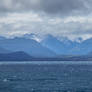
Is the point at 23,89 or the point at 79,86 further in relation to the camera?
the point at 79,86

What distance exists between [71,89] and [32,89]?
11.9 m

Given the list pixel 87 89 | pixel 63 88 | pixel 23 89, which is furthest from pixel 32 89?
pixel 87 89

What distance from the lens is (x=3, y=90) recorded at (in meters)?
103

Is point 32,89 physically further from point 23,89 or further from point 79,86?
point 79,86

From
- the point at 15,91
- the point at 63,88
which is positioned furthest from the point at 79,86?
the point at 15,91

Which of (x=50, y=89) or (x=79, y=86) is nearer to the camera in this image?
(x=50, y=89)

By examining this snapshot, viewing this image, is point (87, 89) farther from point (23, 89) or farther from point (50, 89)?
point (23, 89)

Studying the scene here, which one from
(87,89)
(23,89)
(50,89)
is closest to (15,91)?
(23,89)

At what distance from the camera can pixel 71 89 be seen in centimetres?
10438

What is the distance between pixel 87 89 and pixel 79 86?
27.4 feet

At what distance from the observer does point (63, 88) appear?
10750 cm

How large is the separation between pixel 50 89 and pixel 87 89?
11281 mm

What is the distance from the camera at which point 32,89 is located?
104m

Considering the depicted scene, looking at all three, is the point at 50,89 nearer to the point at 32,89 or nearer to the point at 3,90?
the point at 32,89
